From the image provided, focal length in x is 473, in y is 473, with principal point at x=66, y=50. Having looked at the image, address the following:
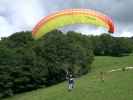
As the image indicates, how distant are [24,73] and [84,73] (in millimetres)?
12424

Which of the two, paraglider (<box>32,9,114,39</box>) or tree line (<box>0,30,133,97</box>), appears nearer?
paraglider (<box>32,9,114,39</box>)

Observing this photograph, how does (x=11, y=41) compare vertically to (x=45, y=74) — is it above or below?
above

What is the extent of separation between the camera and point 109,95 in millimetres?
44469

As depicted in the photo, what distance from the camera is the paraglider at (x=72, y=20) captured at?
23.6 meters

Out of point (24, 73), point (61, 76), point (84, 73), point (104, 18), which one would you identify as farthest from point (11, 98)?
point (104, 18)

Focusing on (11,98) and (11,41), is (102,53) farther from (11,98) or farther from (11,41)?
(11,98)

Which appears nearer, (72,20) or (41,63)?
(72,20)

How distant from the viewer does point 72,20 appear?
23547 millimetres

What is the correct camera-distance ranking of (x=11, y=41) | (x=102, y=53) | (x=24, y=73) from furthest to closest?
(x=102, y=53), (x=11, y=41), (x=24, y=73)

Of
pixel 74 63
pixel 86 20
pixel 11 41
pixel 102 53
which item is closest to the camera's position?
pixel 86 20

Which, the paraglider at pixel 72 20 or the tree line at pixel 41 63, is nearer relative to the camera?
the paraglider at pixel 72 20

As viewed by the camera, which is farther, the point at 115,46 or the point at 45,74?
the point at 115,46

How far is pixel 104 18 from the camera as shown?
24172 millimetres

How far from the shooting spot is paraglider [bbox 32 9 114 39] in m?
23.6
